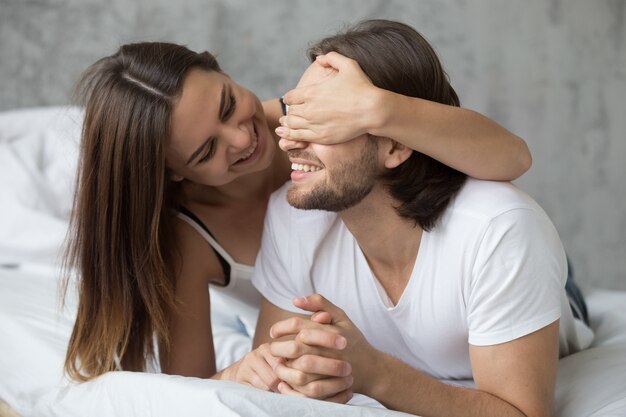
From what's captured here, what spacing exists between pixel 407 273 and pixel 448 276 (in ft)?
0.36

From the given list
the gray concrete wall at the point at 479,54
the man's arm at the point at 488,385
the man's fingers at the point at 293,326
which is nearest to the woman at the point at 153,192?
the man's fingers at the point at 293,326

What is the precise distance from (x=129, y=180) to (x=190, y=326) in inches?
14.0

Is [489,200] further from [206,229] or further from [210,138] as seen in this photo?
[206,229]

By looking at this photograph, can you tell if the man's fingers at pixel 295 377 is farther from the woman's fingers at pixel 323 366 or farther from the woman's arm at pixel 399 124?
the woman's arm at pixel 399 124

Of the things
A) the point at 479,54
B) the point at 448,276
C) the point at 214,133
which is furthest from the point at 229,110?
the point at 479,54

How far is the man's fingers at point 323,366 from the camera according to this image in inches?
52.6

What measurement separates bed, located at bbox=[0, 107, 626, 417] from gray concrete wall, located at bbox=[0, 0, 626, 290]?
349mm

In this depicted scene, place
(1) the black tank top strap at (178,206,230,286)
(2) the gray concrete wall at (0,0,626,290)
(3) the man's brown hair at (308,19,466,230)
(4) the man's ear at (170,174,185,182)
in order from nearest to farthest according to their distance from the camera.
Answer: (3) the man's brown hair at (308,19,466,230) → (4) the man's ear at (170,174,185,182) → (1) the black tank top strap at (178,206,230,286) → (2) the gray concrete wall at (0,0,626,290)

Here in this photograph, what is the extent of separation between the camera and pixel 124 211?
172cm

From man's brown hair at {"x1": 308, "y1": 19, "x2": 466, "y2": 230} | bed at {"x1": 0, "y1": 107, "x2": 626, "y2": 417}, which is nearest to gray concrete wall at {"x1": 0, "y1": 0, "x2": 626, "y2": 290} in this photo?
bed at {"x1": 0, "y1": 107, "x2": 626, "y2": 417}

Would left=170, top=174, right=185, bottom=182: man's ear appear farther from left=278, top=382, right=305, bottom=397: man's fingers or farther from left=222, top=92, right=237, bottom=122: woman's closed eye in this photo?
left=278, top=382, right=305, bottom=397: man's fingers

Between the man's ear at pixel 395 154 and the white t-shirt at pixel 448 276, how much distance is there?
0.11 meters

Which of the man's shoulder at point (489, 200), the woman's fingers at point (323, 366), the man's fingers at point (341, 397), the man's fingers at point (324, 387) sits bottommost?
the man's fingers at point (341, 397)

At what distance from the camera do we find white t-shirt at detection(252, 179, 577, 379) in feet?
4.65
